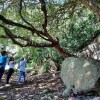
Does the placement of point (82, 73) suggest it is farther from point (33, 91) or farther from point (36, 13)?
point (36, 13)

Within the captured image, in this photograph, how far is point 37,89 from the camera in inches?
462

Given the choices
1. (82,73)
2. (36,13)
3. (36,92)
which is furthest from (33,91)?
(36,13)

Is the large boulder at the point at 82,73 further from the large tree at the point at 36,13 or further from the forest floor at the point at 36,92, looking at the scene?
the large tree at the point at 36,13

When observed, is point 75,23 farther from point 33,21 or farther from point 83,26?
point 33,21

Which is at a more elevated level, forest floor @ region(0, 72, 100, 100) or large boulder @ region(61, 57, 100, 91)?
large boulder @ region(61, 57, 100, 91)

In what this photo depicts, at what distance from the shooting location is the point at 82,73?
372 inches

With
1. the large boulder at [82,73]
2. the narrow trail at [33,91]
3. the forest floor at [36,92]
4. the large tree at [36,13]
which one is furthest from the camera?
the large tree at [36,13]

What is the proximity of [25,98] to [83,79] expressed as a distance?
2.35 metres

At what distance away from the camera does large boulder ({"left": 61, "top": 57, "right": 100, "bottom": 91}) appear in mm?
8898

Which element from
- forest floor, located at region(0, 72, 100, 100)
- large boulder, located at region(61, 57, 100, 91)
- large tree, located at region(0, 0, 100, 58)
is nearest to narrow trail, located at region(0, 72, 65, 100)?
forest floor, located at region(0, 72, 100, 100)

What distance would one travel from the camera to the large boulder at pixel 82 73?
8.90 meters

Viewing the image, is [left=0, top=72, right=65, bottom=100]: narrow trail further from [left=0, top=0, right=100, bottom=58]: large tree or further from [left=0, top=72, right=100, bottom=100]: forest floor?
[left=0, top=0, right=100, bottom=58]: large tree

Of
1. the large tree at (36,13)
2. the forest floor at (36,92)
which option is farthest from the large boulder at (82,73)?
the large tree at (36,13)

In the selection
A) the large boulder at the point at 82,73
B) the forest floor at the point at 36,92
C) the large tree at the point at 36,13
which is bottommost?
the forest floor at the point at 36,92
